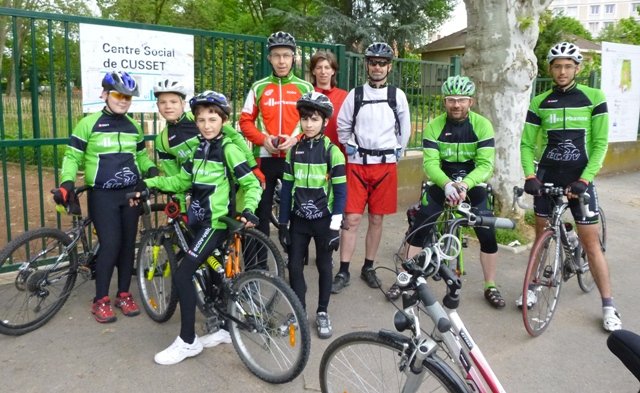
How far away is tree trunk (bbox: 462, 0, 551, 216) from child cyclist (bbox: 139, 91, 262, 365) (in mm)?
4107

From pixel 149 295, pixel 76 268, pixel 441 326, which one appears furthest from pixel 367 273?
pixel 441 326

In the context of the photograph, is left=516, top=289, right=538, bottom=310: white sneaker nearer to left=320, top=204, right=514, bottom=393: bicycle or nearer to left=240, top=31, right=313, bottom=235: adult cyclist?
left=320, top=204, right=514, bottom=393: bicycle

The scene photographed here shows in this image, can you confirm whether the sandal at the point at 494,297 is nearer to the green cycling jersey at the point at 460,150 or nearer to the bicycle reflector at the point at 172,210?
the green cycling jersey at the point at 460,150

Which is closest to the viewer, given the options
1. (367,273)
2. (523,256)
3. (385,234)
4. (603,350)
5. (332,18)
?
(603,350)

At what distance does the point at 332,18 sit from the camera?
23750 mm

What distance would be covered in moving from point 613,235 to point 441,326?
607 centimetres

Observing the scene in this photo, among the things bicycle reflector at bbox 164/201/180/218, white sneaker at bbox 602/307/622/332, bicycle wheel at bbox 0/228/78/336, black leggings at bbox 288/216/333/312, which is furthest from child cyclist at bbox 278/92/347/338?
white sneaker at bbox 602/307/622/332

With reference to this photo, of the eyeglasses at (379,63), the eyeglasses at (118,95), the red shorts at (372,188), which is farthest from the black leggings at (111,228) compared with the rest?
the eyeglasses at (379,63)

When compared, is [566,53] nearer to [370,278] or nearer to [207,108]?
[370,278]

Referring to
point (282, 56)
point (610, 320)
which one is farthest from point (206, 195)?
point (610, 320)

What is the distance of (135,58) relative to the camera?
5.14 meters

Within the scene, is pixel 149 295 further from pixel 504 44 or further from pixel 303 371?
pixel 504 44

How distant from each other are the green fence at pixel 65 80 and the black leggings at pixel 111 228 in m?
1.08

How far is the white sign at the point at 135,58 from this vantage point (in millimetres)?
4879
